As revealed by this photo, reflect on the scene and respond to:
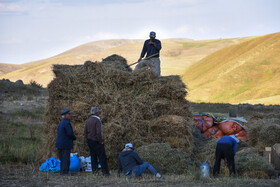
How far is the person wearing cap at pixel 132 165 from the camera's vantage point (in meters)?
9.41

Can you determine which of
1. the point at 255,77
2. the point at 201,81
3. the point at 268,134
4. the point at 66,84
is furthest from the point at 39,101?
the point at 201,81

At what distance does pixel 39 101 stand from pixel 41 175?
18.7m

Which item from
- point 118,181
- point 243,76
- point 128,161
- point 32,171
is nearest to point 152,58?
point 128,161

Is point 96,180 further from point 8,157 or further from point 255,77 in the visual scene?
point 255,77

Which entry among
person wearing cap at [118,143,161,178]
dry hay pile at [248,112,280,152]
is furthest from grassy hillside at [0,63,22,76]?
person wearing cap at [118,143,161,178]

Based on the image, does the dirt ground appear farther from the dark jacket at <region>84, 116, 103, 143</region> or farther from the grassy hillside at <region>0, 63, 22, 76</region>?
the grassy hillside at <region>0, 63, 22, 76</region>

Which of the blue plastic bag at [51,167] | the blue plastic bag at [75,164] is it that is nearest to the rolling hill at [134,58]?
the blue plastic bag at [75,164]

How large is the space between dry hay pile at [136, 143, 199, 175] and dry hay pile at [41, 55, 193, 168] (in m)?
0.82

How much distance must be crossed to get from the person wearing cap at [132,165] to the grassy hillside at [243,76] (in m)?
36.3

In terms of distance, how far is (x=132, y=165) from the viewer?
31.4 ft

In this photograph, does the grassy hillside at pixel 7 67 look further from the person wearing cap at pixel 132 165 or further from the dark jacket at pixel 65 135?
the person wearing cap at pixel 132 165

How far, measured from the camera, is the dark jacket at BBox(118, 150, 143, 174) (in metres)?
9.58

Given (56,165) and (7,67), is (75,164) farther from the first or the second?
(7,67)

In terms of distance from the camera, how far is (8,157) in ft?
40.7
